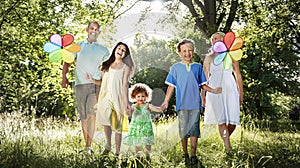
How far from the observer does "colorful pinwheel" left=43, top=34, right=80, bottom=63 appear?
541 centimetres

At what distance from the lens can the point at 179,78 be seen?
5301mm

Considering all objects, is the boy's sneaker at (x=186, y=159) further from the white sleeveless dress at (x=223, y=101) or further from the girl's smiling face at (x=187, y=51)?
the girl's smiling face at (x=187, y=51)

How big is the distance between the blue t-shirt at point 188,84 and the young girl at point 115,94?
1.94ft

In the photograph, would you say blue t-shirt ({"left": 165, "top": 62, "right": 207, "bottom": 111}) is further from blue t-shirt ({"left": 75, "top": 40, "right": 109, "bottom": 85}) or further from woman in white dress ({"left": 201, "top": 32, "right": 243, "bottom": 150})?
blue t-shirt ({"left": 75, "top": 40, "right": 109, "bottom": 85})

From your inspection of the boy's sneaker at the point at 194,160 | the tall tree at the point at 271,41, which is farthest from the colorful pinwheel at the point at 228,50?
the tall tree at the point at 271,41

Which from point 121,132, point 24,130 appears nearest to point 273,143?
point 121,132

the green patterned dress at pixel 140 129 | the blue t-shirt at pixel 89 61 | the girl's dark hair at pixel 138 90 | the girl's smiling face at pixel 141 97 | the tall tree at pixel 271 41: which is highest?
the tall tree at pixel 271 41

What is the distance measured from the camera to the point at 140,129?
5027 millimetres

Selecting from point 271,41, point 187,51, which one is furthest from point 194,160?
point 271,41

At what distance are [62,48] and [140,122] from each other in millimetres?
1461

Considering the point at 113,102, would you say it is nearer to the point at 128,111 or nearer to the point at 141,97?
the point at 128,111

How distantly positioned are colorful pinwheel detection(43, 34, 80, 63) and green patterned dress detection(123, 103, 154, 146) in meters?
1.09

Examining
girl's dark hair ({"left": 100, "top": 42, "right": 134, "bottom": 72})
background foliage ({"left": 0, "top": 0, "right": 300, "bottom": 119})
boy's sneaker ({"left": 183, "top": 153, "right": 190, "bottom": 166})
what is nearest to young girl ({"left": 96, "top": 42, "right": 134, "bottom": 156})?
girl's dark hair ({"left": 100, "top": 42, "right": 134, "bottom": 72})

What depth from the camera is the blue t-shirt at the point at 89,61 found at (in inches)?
210
